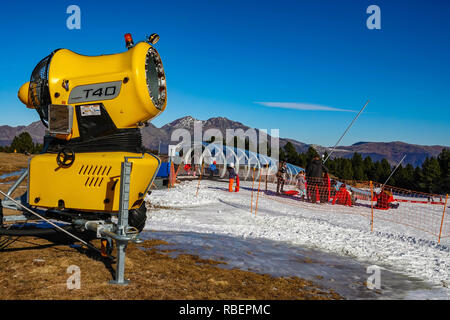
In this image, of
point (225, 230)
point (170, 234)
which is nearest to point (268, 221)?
point (225, 230)

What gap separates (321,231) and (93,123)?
710cm

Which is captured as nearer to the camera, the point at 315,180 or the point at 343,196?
the point at 315,180

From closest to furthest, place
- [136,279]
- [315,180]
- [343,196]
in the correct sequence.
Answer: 1. [136,279]
2. [315,180]
3. [343,196]

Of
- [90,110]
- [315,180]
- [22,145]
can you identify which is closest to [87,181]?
[90,110]

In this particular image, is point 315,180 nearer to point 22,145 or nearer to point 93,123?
point 93,123

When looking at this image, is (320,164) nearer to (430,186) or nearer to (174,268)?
(174,268)

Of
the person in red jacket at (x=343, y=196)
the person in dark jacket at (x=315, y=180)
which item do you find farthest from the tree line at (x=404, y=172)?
the person in dark jacket at (x=315, y=180)

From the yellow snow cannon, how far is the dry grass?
0.77m

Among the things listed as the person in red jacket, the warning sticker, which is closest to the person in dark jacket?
the person in red jacket

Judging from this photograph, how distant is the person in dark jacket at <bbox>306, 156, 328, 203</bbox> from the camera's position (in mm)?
18031

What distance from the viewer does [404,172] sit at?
51.4m
